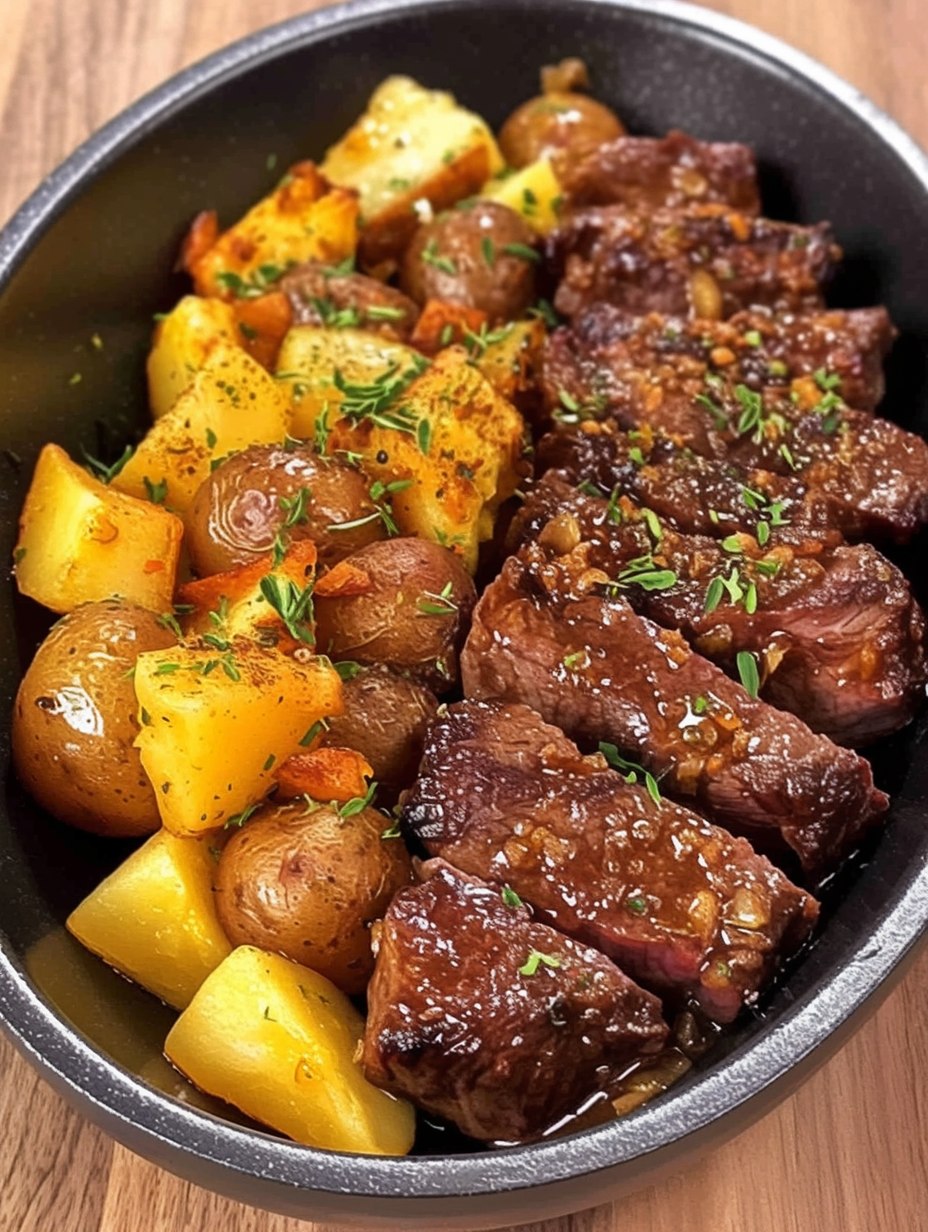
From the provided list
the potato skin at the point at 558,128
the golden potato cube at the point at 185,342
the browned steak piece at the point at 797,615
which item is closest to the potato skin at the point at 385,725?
the browned steak piece at the point at 797,615

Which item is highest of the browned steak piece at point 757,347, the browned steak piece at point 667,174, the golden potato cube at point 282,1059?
the browned steak piece at point 667,174

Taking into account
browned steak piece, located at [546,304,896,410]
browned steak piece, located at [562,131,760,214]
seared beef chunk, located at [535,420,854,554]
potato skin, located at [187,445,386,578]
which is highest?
browned steak piece, located at [562,131,760,214]

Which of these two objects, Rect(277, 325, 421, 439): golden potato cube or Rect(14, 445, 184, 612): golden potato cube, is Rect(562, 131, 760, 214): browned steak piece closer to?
Rect(277, 325, 421, 439): golden potato cube

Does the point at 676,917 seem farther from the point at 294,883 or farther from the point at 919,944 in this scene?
the point at 294,883

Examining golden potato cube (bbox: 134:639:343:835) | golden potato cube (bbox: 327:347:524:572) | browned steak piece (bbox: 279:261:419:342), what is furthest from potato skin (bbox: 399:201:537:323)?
golden potato cube (bbox: 134:639:343:835)

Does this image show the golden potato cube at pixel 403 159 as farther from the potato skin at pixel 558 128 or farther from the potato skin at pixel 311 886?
the potato skin at pixel 311 886

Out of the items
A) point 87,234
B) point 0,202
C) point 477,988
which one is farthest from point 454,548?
point 0,202
